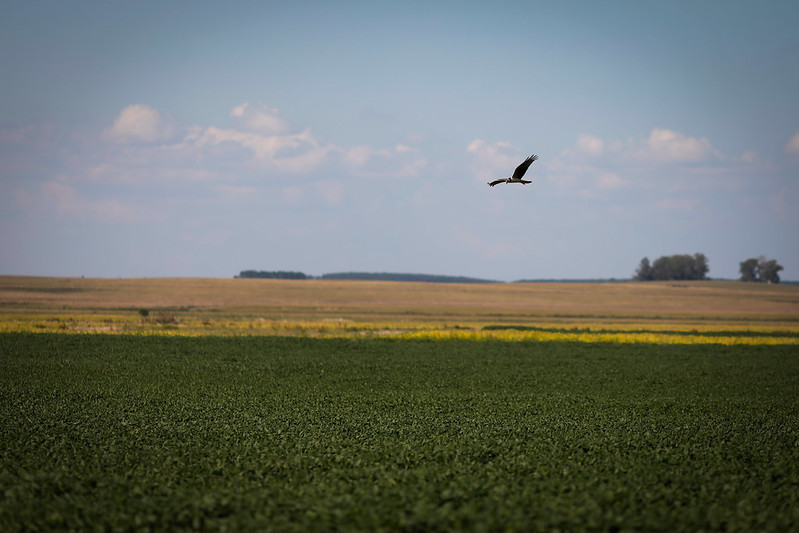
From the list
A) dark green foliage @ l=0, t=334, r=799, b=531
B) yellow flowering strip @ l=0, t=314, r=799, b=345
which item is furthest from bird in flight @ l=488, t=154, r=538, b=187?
yellow flowering strip @ l=0, t=314, r=799, b=345

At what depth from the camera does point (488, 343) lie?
48.5m

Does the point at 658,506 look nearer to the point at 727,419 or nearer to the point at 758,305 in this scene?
the point at 727,419

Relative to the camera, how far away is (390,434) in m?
18.3

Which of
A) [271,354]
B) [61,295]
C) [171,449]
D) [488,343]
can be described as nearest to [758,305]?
[488,343]

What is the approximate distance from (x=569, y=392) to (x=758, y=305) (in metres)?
111

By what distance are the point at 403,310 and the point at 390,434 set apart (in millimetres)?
80121

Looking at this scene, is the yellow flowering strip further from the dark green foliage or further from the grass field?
the dark green foliage

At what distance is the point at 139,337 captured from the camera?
151 ft

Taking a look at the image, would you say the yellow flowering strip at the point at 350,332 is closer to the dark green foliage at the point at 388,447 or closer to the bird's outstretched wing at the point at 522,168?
the dark green foliage at the point at 388,447

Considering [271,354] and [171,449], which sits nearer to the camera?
[171,449]

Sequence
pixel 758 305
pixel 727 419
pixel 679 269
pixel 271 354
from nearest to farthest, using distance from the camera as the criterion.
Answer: pixel 727 419
pixel 271 354
pixel 758 305
pixel 679 269

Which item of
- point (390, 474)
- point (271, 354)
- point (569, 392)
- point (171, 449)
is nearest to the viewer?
point (390, 474)

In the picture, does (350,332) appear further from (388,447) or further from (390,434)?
(388,447)

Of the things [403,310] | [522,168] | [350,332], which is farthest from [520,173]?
[403,310]
